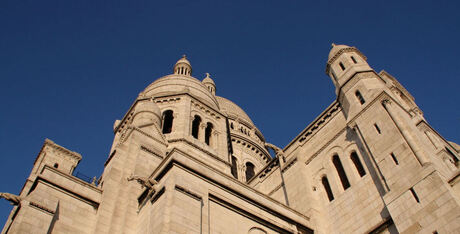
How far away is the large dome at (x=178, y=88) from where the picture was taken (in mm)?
29547

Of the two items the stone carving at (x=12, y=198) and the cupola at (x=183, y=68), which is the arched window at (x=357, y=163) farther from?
the cupola at (x=183, y=68)

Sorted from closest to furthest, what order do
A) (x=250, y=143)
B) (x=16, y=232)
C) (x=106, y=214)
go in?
(x=16, y=232)
(x=106, y=214)
(x=250, y=143)

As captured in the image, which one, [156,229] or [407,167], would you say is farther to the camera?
[407,167]

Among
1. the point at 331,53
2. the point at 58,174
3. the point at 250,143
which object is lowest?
the point at 58,174

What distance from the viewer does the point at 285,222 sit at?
53.4ft

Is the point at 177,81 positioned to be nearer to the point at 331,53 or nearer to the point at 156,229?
the point at 331,53

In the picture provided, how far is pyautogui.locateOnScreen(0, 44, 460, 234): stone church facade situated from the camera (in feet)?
43.4

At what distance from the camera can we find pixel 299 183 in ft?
64.6

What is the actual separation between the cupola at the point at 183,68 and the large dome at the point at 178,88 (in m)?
6.30

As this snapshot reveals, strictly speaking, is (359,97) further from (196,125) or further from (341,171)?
(196,125)

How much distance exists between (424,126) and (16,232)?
672 inches

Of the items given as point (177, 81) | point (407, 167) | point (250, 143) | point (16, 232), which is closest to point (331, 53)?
point (407, 167)

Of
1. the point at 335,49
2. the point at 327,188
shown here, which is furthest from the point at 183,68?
the point at 327,188

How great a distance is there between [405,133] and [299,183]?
6.07 m
